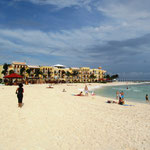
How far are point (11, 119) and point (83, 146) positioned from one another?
3903mm

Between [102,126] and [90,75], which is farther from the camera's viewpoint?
[90,75]

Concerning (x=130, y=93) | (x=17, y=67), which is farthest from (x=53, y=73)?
(x=130, y=93)

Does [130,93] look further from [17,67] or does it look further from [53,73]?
[17,67]

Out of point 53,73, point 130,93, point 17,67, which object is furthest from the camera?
point 53,73

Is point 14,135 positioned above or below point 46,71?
below

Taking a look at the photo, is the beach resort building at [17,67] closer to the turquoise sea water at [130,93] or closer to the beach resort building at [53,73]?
the beach resort building at [53,73]

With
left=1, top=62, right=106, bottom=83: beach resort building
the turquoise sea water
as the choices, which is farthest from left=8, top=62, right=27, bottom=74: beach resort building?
the turquoise sea water

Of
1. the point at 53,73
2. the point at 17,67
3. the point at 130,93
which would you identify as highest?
the point at 17,67

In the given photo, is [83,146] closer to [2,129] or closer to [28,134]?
[28,134]

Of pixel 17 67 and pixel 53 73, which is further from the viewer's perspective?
pixel 53 73

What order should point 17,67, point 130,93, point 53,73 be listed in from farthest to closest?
1. point 53,73
2. point 17,67
3. point 130,93

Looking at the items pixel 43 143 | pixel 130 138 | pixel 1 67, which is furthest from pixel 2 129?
pixel 1 67

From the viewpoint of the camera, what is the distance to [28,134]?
496 centimetres

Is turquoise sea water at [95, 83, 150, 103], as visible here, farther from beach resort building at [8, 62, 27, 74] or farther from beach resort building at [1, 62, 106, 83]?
beach resort building at [8, 62, 27, 74]
